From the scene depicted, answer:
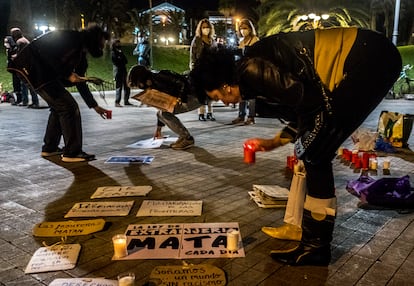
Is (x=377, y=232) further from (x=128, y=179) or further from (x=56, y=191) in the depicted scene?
(x=56, y=191)

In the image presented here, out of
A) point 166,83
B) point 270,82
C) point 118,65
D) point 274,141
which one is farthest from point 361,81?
point 118,65

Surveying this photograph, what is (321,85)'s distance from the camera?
2.68 meters

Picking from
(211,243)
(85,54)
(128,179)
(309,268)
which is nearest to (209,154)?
(128,179)

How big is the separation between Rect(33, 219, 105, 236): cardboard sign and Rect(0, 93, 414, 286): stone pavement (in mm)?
79

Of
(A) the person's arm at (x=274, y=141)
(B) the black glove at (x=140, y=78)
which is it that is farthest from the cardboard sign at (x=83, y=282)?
(B) the black glove at (x=140, y=78)

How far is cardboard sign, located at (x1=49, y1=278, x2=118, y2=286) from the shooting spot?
2766 mm

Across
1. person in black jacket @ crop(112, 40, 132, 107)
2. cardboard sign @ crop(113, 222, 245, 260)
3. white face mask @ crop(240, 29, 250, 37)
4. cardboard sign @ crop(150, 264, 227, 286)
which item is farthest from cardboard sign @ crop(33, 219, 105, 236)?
person in black jacket @ crop(112, 40, 132, 107)

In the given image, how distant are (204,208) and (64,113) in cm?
277

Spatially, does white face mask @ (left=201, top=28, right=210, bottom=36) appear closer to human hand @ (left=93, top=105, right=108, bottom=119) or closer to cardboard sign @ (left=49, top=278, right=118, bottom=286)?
human hand @ (left=93, top=105, right=108, bottom=119)

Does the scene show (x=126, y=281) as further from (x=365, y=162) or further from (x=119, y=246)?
(x=365, y=162)

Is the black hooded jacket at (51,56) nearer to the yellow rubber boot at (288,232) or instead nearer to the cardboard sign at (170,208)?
the cardboard sign at (170,208)

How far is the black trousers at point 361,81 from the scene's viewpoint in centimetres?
265

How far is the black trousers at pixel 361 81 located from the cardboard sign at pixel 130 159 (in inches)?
145

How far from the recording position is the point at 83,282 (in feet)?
9.15
